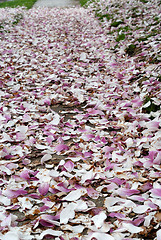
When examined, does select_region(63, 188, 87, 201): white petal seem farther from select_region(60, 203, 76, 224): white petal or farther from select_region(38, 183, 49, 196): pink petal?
select_region(38, 183, 49, 196): pink petal

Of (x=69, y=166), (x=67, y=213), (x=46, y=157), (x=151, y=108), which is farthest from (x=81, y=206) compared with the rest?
(x=151, y=108)

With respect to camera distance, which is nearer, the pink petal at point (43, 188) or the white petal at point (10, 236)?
the white petal at point (10, 236)

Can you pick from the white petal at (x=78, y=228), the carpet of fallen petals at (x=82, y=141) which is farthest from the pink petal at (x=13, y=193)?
the white petal at (x=78, y=228)

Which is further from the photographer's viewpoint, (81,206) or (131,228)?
(81,206)

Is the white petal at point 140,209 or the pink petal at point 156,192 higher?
the pink petal at point 156,192

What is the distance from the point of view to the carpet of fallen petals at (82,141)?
5.11ft

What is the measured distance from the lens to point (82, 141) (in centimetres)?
244

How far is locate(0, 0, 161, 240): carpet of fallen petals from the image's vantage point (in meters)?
1.56

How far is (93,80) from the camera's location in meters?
3.90

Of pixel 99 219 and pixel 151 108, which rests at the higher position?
pixel 151 108

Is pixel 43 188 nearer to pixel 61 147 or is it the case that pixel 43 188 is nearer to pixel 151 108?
pixel 61 147

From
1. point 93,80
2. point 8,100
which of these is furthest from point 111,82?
point 8,100

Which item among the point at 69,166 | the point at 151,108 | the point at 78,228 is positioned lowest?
the point at 78,228

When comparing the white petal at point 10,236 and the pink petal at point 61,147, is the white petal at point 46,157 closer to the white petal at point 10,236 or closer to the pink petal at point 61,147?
the pink petal at point 61,147
